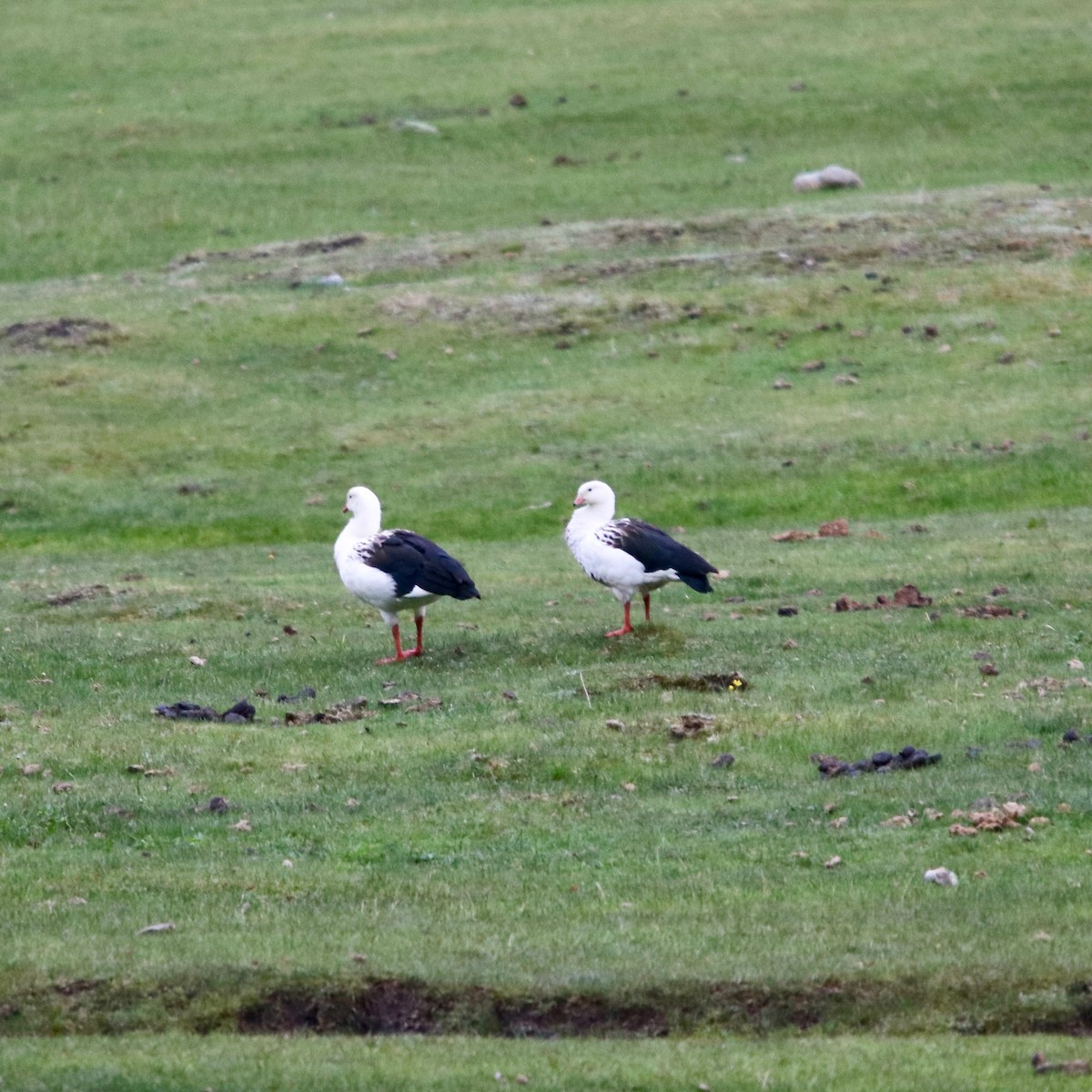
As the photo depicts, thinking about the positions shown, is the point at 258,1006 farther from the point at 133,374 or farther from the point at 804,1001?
the point at 133,374

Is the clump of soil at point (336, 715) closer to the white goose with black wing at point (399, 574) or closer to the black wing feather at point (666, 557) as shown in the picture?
the white goose with black wing at point (399, 574)

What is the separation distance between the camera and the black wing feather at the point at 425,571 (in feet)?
65.4

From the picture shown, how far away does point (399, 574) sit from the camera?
65.8 ft

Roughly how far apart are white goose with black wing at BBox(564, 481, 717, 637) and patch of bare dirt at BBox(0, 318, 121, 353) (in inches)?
933

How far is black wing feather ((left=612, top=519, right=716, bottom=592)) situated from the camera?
19891 millimetres

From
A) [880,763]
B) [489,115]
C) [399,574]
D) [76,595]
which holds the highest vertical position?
[489,115]

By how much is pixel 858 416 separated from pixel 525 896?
80.2ft

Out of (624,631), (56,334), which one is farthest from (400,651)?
(56,334)

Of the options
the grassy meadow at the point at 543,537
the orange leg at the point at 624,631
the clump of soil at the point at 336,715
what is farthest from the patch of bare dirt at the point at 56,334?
the clump of soil at the point at 336,715

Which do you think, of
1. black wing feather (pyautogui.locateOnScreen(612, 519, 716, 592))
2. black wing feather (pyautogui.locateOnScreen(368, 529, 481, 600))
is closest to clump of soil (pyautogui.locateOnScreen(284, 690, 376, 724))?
black wing feather (pyautogui.locateOnScreen(368, 529, 481, 600))

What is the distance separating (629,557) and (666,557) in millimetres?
461

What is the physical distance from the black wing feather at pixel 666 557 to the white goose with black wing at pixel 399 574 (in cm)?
183

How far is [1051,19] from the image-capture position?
70.7m

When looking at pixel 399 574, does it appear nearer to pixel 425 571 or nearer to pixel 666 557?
pixel 425 571
